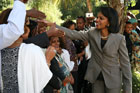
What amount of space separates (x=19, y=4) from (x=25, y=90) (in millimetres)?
756

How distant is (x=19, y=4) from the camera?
201 cm

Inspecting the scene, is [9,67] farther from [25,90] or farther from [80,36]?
[80,36]

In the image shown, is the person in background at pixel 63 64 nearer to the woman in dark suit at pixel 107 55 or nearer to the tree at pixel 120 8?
the woman in dark suit at pixel 107 55

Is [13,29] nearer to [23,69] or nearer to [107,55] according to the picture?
[23,69]

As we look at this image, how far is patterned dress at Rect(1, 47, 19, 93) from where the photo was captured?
201cm

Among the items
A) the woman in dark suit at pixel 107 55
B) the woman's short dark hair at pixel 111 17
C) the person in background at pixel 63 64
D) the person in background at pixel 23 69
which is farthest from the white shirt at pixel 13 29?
the woman's short dark hair at pixel 111 17

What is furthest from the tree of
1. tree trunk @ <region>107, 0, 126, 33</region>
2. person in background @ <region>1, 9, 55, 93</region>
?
person in background @ <region>1, 9, 55, 93</region>

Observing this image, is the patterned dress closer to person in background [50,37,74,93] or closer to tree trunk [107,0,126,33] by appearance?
person in background [50,37,74,93]

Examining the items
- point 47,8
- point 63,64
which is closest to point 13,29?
point 63,64

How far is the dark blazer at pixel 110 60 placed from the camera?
3344 mm

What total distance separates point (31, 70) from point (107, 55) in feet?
5.30

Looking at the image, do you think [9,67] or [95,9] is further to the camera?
[95,9]

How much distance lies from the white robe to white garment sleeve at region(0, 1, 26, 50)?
0.15 m

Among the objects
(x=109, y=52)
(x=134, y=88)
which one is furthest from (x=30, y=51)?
(x=134, y=88)
